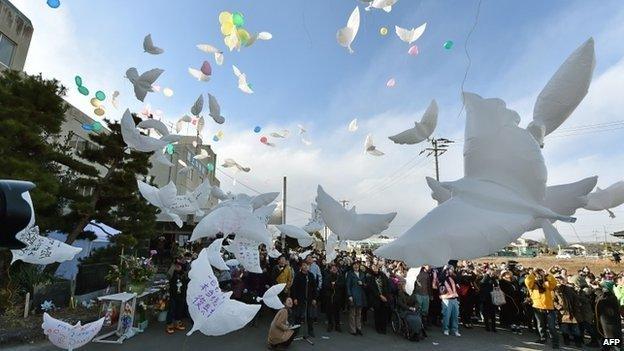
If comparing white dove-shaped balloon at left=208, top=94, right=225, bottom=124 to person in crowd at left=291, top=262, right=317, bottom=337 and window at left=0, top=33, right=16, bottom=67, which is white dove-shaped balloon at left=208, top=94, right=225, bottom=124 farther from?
window at left=0, top=33, right=16, bottom=67

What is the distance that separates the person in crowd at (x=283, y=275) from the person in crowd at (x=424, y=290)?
315 centimetres

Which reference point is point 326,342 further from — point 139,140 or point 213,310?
point 139,140

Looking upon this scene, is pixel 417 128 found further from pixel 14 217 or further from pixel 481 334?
pixel 481 334

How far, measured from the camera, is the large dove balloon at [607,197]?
201 centimetres

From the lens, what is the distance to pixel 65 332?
446 cm

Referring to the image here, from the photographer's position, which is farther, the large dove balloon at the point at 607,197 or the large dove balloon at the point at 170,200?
the large dove balloon at the point at 170,200

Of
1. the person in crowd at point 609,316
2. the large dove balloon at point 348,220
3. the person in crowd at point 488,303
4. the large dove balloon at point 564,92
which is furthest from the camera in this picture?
the person in crowd at point 488,303

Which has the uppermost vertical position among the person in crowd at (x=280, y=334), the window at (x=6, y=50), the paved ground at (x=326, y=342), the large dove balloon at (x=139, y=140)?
the window at (x=6, y=50)

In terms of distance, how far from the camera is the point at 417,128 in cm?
259

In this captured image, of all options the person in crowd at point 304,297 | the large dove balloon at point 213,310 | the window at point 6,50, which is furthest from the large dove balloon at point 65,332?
the window at point 6,50

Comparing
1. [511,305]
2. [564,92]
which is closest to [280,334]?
[511,305]

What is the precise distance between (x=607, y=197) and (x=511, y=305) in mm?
8550

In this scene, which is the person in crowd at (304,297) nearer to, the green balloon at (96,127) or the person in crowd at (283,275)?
the person in crowd at (283,275)

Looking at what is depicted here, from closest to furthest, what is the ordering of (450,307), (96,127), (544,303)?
1. (544,303)
2. (450,307)
3. (96,127)
